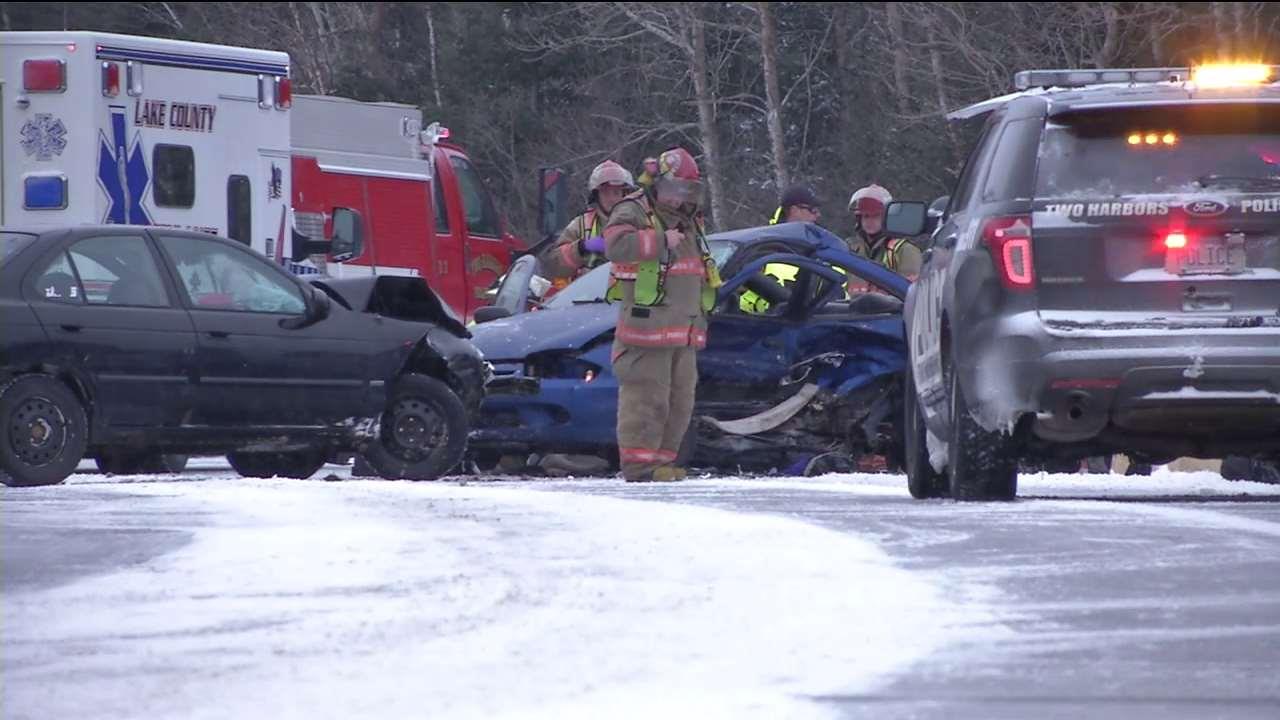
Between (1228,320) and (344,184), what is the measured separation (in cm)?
1240

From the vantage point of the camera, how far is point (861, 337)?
1612cm

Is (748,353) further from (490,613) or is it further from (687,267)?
(490,613)

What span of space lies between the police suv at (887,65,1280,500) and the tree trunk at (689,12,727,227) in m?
28.4

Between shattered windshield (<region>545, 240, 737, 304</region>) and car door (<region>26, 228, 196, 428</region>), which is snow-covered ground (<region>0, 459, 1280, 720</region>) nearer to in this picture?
car door (<region>26, 228, 196, 428</region>)

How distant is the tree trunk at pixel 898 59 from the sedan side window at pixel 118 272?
76.7ft

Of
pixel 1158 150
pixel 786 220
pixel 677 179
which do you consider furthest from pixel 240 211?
pixel 1158 150

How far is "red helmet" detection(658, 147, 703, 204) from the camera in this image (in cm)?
1474

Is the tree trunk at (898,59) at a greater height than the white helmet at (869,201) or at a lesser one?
greater

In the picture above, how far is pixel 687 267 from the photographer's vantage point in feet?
48.6

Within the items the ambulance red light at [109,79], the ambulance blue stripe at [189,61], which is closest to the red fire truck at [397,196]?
the ambulance blue stripe at [189,61]

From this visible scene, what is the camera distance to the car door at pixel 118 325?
13336 millimetres

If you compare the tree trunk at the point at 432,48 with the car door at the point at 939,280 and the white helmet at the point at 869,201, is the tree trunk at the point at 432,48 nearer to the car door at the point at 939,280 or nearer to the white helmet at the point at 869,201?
the white helmet at the point at 869,201

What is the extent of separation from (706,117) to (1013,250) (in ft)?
97.4

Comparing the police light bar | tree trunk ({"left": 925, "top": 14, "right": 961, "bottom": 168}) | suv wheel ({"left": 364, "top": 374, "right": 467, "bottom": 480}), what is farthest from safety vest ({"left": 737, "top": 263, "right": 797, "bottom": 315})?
tree trunk ({"left": 925, "top": 14, "right": 961, "bottom": 168})
